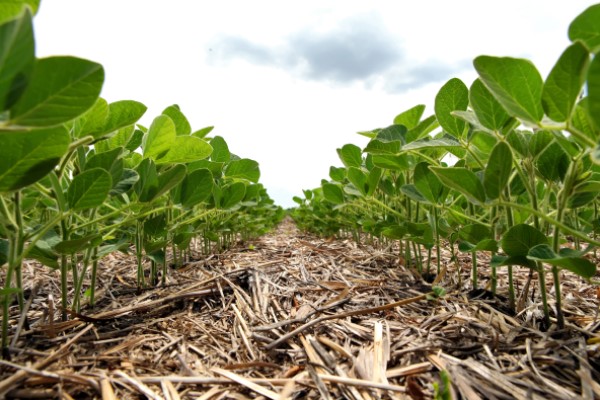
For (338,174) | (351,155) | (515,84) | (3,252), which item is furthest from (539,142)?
(338,174)

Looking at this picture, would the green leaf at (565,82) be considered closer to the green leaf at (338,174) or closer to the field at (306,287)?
the field at (306,287)

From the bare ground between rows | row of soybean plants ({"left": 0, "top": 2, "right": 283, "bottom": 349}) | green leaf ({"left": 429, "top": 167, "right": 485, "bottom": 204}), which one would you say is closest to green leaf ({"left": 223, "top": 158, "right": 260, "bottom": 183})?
row of soybean plants ({"left": 0, "top": 2, "right": 283, "bottom": 349})

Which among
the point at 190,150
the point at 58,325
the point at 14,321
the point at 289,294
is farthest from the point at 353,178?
the point at 14,321

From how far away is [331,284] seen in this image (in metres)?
1.64

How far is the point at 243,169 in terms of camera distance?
1879 millimetres

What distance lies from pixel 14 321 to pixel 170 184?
0.64 metres

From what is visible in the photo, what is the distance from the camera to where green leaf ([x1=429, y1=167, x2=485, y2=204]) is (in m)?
0.87

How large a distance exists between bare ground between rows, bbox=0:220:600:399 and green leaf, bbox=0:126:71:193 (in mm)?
381

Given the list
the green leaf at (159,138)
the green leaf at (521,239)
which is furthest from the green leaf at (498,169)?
the green leaf at (159,138)

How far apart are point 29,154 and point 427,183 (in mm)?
1031

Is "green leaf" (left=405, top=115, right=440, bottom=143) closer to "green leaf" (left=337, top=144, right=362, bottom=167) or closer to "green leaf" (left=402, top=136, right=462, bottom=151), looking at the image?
"green leaf" (left=402, top=136, right=462, bottom=151)

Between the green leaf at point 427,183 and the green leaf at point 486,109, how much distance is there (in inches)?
13.3

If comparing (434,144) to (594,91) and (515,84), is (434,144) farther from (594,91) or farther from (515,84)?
(594,91)

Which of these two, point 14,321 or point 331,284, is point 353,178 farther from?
point 14,321
